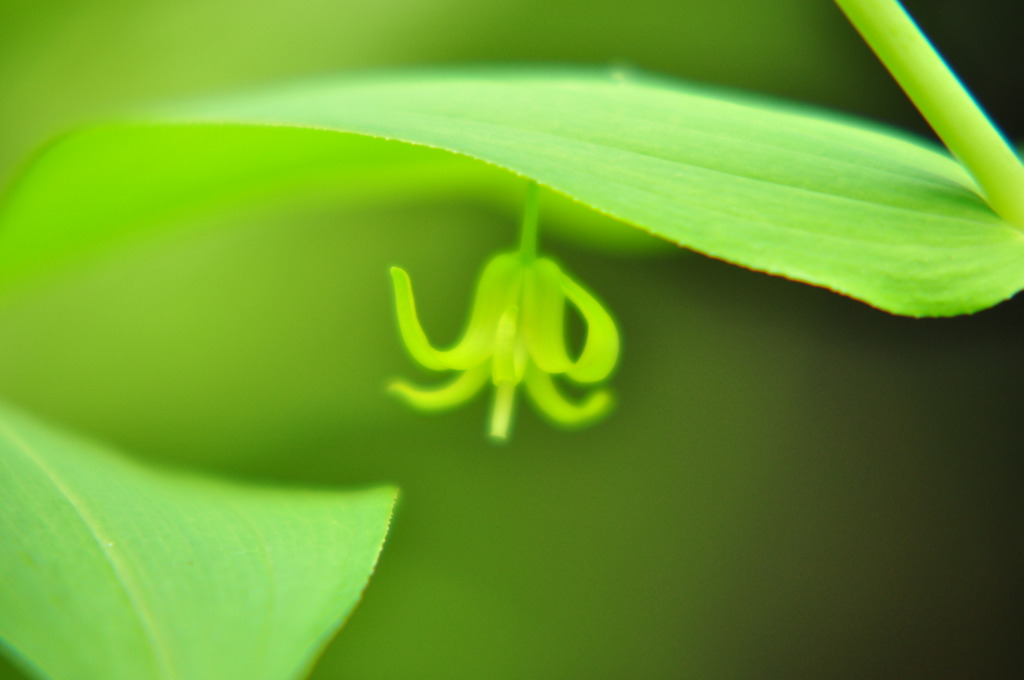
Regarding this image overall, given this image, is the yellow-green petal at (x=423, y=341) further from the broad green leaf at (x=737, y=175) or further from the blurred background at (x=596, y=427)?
the blurred background at (x=596, y=427)

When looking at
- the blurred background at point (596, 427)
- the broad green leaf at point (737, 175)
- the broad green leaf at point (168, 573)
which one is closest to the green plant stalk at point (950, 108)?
the broad green leaf at point (737, 175)

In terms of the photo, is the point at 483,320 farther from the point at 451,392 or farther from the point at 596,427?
the point at 596,427

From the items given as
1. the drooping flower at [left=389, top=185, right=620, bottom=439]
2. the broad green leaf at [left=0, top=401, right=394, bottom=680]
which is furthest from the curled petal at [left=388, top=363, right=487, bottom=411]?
the broad green leaf at [left=0, top=401, right=394, bottom=680]

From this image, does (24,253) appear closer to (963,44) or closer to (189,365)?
(189,365)

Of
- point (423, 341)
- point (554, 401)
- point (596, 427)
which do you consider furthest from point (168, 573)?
point (596, 427)

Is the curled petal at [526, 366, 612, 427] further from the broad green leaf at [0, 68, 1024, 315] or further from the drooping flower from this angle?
the broad green leaf at [0, 68, 1024, 315]
